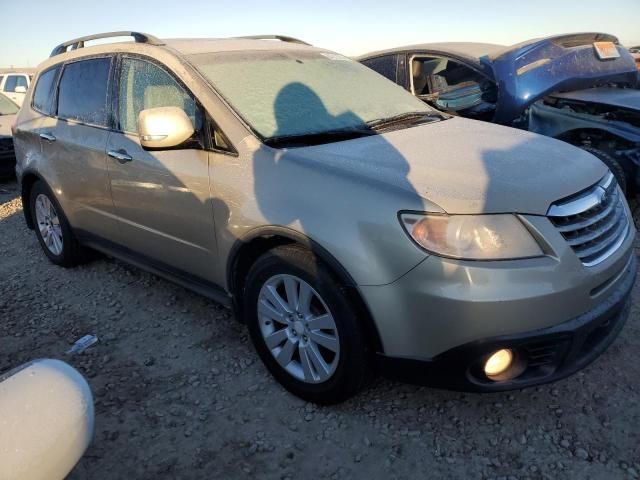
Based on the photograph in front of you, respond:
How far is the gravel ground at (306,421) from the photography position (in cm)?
225

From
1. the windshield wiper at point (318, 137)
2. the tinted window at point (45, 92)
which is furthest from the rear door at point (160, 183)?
the tinted window at point (45, 92)

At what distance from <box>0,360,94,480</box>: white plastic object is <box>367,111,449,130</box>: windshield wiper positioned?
7.02 feet

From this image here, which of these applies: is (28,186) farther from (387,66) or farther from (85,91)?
(387,66)

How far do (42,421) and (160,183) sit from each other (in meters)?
1.98

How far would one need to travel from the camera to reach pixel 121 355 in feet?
10.5

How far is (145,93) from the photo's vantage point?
322 centimetres

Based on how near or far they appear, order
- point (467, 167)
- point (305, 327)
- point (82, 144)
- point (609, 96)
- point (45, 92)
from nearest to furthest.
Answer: point (467, 167) → point (305, 327) → point (82, 144) → point (45, 92) → point (609, 96)

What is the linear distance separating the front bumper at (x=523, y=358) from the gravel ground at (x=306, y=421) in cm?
34

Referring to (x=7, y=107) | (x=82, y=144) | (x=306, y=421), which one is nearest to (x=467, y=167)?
(x=306, y=421)

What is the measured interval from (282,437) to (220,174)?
1282mm

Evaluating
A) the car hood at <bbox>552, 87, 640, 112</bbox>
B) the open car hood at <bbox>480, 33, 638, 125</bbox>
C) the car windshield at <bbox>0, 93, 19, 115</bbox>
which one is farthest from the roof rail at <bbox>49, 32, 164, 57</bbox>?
the car windshield at <bbox>0, 93, 19, 115</bbox>

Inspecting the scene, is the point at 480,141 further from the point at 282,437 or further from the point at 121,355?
the point at 121,355

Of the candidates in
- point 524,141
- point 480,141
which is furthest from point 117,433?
point 524,141

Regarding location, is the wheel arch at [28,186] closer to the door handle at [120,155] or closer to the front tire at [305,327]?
the door handle at [120,155]
